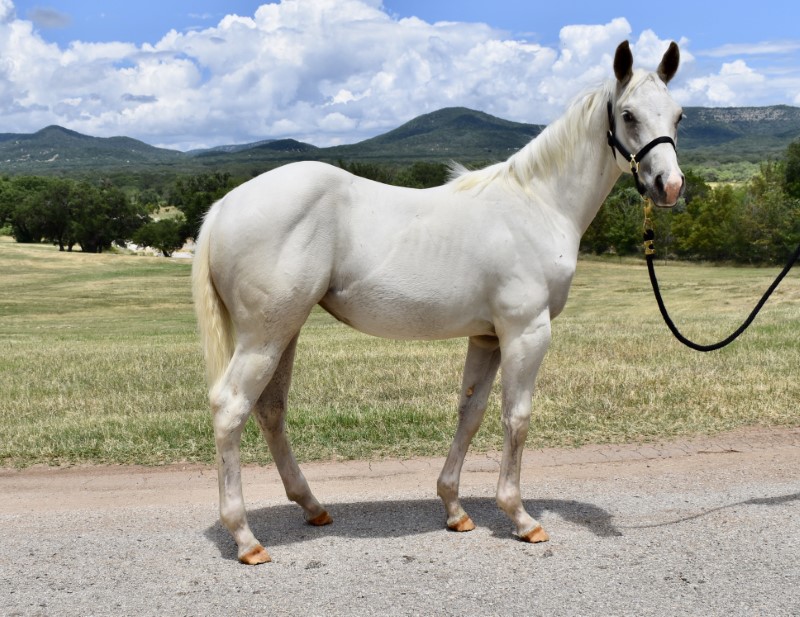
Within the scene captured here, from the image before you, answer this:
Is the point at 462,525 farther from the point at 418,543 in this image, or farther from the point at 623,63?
the point at 623,63

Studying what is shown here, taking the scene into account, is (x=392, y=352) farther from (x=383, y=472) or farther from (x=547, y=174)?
(x=547, y=174)

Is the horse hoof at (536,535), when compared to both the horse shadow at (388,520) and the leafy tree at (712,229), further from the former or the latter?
the leafy tree at (712,229)

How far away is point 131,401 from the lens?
9242 millimetres

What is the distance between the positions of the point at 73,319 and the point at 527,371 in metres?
28.3

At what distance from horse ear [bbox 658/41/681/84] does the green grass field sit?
11.4 feet

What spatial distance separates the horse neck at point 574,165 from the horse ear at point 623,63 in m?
0.28

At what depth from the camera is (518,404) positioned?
4.86m

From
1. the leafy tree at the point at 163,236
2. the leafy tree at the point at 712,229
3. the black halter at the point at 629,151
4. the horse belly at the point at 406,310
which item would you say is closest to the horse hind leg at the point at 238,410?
the horse belly at the point at 406,310

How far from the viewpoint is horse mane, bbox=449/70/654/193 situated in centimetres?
500

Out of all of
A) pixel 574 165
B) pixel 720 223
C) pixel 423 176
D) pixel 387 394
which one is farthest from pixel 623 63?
pixel 423 176

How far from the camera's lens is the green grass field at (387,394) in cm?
712

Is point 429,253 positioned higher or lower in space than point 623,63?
lower

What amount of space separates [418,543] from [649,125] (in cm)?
287

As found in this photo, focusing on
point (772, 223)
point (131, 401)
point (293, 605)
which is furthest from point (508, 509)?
point (772, 223)
